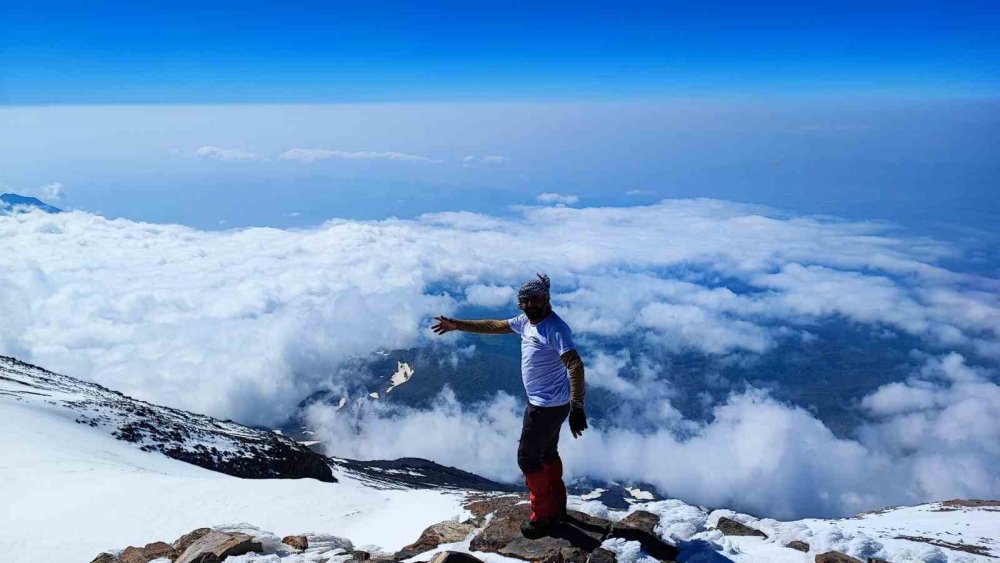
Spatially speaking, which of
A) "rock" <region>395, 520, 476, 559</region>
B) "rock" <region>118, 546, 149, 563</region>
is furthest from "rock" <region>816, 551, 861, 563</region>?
"rock" <region>118, 546, 149, 563</region>

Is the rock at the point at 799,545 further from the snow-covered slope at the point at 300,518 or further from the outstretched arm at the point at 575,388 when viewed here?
the outstretched arm at the point at 575,388

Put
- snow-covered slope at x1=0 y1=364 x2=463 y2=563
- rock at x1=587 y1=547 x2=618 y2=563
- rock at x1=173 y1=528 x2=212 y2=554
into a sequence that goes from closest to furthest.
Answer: rock at x1=587 y1=547 x2=618 y2=563 < rock at x1=173 y1=528 x2=212 y2=554 < snow-covered slope at x1=0 y1=364 x2=463 y2=563

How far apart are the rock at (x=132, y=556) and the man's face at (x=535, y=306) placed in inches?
304

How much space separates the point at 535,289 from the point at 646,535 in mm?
4122

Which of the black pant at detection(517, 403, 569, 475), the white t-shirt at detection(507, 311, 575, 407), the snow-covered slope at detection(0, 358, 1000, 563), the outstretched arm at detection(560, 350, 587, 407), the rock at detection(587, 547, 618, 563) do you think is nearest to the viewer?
the outstretched arm at detection(560, 350, 587, 407)

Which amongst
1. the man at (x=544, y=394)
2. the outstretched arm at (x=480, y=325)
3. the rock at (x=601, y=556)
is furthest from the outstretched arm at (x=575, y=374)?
the rock at (x=601, y=556)

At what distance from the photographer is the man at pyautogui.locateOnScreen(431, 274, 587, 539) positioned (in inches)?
310

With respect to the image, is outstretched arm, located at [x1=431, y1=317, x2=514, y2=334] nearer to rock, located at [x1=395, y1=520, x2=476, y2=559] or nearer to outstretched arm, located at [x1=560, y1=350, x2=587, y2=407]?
outstretched arm, located at [x1=560, y1=350, x2=587, y2=407]

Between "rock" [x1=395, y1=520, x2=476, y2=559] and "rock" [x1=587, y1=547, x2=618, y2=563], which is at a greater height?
"rock" [x1=587, y1=547, x2=618, y2=563]

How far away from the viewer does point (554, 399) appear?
831cm

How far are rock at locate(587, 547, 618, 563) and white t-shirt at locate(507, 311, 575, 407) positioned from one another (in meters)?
1.97

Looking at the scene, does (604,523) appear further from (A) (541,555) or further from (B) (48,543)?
(B) (48,543)

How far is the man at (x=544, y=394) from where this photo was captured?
788 centimetres

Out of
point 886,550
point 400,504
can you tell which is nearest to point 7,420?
point 400,504
